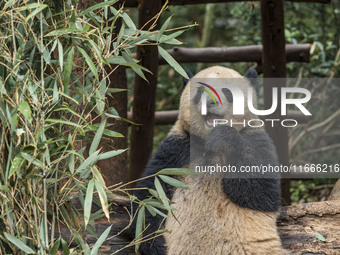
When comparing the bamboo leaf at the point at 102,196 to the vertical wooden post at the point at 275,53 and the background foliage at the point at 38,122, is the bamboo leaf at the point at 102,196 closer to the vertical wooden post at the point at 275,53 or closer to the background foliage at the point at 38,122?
the background foliage at the point at 38,122

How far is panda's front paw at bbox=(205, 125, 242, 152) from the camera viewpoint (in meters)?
3.18

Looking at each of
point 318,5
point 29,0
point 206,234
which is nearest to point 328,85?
point 318,5

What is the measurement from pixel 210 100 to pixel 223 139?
0.81 feet

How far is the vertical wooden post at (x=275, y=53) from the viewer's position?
17.6 feet

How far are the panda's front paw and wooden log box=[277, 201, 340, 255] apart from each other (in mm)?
625

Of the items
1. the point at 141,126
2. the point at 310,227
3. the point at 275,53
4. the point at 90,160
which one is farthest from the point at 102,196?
the point at 275,53

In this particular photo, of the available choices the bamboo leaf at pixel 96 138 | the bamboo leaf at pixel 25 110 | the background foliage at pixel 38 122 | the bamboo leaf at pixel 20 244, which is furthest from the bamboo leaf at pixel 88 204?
the bamboo leaf at pixel 25 110

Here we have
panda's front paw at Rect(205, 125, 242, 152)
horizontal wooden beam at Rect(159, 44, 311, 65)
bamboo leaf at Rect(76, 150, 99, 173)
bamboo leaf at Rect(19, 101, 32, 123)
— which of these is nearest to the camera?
bamboo leaf at Rect(19, 101, 32, 123)

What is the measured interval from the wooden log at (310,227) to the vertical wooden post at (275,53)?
1850mm

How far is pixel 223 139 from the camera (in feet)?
10.4

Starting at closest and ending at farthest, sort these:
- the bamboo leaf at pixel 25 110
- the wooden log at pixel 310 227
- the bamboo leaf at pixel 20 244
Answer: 1. the bamboo leaf at pixel 25 110
2. the bamboo leaf at pixel 20 244
3. the wooden log at pixel 310 227

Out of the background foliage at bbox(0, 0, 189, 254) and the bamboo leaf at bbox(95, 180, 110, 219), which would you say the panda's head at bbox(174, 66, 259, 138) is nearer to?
the background foliage at bbox(0, 0, 189, 254)

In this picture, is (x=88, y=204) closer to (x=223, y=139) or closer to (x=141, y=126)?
(x=223, y=139)

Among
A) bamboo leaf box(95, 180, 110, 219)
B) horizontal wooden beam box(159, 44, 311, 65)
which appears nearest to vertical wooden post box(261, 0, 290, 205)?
horizontal wooden beam box(159, 44, 311, 65)
